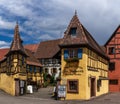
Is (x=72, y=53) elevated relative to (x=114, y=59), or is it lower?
elevated

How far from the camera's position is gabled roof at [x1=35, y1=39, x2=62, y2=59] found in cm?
7456

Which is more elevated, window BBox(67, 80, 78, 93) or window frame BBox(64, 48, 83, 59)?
window frame BBox(64, 48, 83, 59)

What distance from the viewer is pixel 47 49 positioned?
76.6 m

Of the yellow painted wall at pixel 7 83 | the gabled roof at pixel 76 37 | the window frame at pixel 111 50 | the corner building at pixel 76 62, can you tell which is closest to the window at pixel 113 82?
the window frame at pixel 111 50

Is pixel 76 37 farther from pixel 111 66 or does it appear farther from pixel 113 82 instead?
pixel 113 82

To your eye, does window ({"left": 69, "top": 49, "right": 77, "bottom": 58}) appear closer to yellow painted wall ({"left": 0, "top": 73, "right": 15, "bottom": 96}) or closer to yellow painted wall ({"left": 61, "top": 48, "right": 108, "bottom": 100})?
yellow painted wall ({"left": 61, "top": 48, "right": 108, "bottom": 100})

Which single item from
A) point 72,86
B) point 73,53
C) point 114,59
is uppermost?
point 73,53

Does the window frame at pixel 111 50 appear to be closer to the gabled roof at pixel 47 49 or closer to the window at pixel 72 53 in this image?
the window at pixel 72 53

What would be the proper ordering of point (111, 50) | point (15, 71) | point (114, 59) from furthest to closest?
point (111, 50) < point (114, 59) < point (15, 71)

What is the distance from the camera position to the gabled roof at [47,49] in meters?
74.6

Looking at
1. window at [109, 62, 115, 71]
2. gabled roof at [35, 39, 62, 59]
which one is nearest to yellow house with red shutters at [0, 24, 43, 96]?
window at [109, 62, 115, 71]

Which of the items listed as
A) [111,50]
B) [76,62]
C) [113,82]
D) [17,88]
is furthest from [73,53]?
[111,50]

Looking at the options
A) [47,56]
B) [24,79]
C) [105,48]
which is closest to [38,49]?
[47,56]

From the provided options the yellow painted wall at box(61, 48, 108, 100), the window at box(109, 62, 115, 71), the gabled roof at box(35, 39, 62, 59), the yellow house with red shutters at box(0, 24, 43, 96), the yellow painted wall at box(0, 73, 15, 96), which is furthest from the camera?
the gabled roof at box(35, 39, 62, 59)
